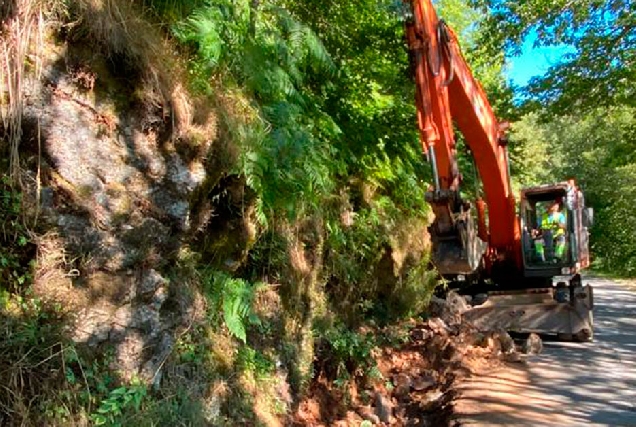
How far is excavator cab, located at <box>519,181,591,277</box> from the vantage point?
1076cm

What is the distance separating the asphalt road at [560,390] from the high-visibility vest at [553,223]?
216 centimetres

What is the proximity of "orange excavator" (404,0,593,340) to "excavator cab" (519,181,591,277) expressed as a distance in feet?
0.06

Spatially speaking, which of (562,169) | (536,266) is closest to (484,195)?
(536,266)

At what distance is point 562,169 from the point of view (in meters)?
44.5

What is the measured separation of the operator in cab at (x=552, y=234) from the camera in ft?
36.3

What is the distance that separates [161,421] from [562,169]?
1755 inches

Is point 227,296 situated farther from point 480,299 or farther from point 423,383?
point 480,299

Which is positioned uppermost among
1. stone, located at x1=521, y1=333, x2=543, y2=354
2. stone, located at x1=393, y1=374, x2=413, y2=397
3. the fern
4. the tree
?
the tree

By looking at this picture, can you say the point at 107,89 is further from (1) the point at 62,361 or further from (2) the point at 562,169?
(2) the point at 562,169

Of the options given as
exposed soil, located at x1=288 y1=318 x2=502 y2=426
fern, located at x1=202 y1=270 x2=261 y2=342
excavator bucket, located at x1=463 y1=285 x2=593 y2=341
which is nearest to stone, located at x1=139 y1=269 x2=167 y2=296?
fern, located at x1=202 y1=270 x2=261 y2=342

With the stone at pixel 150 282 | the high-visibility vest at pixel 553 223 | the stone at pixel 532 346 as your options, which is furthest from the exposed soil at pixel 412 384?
the high-visibility vest at pixel 553 223

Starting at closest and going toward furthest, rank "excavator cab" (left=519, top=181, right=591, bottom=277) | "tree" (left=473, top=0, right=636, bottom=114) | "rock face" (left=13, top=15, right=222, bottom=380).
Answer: "rock face" (left=13, top=15, right=222, bottom=380)
"excavator cab" (left=519, top=181, right=591, bottom=277)
"tree" (left=473, top=0, right=636, bottom=114)

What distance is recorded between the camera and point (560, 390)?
685cm

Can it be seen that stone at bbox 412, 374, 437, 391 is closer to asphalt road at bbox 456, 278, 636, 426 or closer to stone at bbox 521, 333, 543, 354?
asphalt road at bbox 456, 278, 636, 426
